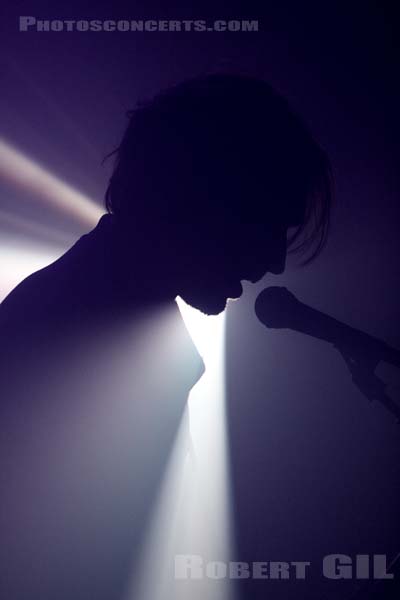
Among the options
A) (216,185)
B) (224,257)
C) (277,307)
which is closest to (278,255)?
(224,257)

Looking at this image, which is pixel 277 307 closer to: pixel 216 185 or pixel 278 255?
pixel 278 255

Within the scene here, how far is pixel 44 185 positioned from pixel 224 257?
0.65 meters

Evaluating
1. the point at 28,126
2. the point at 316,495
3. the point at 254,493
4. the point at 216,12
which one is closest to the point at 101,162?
the point at 28,126

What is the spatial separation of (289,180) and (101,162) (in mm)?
628

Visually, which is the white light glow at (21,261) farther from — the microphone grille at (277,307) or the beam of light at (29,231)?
the microphone grille at (277,307)

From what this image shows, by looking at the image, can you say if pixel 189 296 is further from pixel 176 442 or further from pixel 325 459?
pixel 325 459

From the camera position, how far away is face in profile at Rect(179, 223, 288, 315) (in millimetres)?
1641

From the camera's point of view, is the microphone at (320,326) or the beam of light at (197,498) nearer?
the microphone at (320,326)

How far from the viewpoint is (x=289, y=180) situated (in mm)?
1679

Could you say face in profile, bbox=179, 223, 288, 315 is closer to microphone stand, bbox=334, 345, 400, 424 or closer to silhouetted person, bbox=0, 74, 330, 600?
silhouetted person, bbox=0, 74, 330, 600

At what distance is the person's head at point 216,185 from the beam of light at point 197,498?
194 millimetres

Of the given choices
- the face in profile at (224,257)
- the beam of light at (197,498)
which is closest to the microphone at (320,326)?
the face in profile at (224,257)

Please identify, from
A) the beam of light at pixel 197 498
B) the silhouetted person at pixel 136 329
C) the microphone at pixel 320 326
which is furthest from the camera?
the beam of light at pixel 197 498

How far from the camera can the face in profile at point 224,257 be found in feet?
5.38
